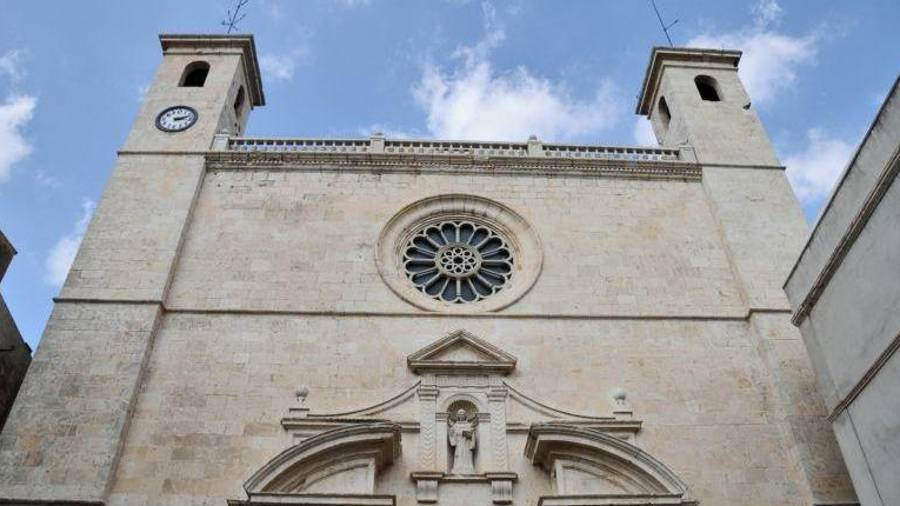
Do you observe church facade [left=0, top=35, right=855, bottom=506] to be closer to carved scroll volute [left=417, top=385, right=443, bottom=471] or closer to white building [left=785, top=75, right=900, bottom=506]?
carved scroll volute [left=417, top=385, right=443, bottom=471]

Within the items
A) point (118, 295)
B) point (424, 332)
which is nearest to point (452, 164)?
point (424, 332)

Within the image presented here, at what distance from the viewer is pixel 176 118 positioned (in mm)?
13727

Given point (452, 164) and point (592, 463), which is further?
point (452, 164)

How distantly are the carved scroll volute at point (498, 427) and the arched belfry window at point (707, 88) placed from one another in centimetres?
894

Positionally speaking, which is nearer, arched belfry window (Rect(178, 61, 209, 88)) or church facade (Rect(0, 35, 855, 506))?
church facade (Rect(0, 35, 855, 506))

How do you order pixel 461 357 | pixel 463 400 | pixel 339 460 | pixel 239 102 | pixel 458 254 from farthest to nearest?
1. pixel 239 102
2. pixel 458 254
3. pixel 461 357
4. pixel 463 400
5. pixel 339 460

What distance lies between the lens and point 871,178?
7805 mm

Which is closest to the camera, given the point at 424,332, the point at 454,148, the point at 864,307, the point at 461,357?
the point at 864,307

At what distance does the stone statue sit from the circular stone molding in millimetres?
1877

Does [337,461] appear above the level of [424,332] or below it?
below

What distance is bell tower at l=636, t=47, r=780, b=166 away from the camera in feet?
44.4

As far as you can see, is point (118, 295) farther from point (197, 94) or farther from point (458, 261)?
point (197, 94)

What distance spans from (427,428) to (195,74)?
9988mm

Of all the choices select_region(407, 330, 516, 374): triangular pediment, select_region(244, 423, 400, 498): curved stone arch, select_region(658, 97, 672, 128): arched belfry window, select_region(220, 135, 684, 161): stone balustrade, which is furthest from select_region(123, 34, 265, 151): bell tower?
select_region(658, 97, 672, 128): arched belfry window
